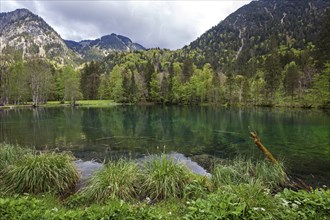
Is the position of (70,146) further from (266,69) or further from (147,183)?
(266,69)

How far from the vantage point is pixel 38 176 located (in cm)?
999

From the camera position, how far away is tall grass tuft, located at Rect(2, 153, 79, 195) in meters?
9.81

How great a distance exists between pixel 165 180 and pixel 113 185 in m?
1.83

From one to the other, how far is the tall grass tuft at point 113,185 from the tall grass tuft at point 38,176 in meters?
1.48

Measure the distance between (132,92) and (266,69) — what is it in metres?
53.5

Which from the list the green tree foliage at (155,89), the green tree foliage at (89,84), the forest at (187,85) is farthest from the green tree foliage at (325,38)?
the green tree foliage at (89,84)

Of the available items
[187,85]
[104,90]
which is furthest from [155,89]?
[104,90]

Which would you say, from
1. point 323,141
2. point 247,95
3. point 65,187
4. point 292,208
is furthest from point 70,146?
point 247,95

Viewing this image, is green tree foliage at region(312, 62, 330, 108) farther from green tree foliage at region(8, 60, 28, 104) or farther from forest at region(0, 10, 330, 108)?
green tree foliage at region(8, 60, 28, 104)

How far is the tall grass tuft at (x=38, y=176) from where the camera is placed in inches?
386

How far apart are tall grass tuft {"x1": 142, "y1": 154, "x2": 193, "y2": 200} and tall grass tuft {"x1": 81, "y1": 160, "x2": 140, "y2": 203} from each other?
48 cm

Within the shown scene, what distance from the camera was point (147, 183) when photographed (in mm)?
9672

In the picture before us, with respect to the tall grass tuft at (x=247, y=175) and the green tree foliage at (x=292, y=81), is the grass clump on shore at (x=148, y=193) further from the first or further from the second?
the green tree foliage at (x=292, y=81)

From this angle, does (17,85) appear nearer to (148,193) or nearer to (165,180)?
(148,193)
